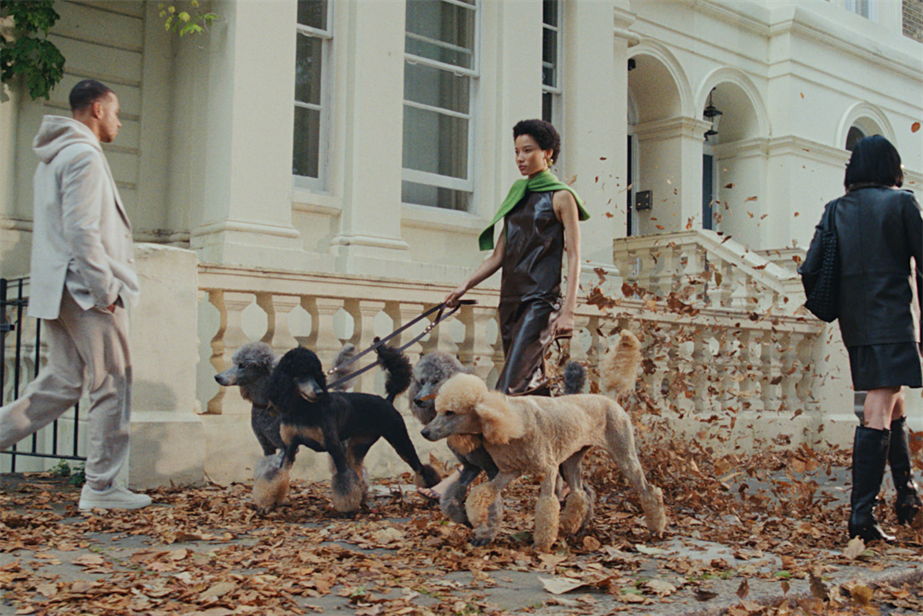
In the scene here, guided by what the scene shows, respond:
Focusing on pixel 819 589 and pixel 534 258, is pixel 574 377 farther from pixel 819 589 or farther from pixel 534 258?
pixel 819 589

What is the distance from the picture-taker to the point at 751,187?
17.1 meters

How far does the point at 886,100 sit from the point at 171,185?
606 inches

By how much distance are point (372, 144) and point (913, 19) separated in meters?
16.6

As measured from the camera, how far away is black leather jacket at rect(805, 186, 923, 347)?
15.8 ft

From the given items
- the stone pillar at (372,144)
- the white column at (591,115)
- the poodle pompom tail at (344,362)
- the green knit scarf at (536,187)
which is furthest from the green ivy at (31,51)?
the white column at (591,115)

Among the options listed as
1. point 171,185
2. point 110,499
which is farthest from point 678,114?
point 110,499

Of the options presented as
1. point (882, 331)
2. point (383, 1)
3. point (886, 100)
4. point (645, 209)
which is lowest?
point (882, 331)

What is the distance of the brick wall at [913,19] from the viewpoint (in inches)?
827

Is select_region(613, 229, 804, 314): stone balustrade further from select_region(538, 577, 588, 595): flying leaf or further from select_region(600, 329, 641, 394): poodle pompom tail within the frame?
select_region(538, 577, 588, 595): flying leaf

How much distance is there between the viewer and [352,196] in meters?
9.69

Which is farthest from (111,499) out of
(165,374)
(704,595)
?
(704,595)

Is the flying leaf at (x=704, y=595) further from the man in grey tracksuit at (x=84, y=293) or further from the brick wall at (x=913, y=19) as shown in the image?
the brick wall at (x=913, y=19)

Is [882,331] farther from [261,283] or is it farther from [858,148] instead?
[261,283]

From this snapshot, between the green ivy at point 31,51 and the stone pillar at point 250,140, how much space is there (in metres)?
1.41
